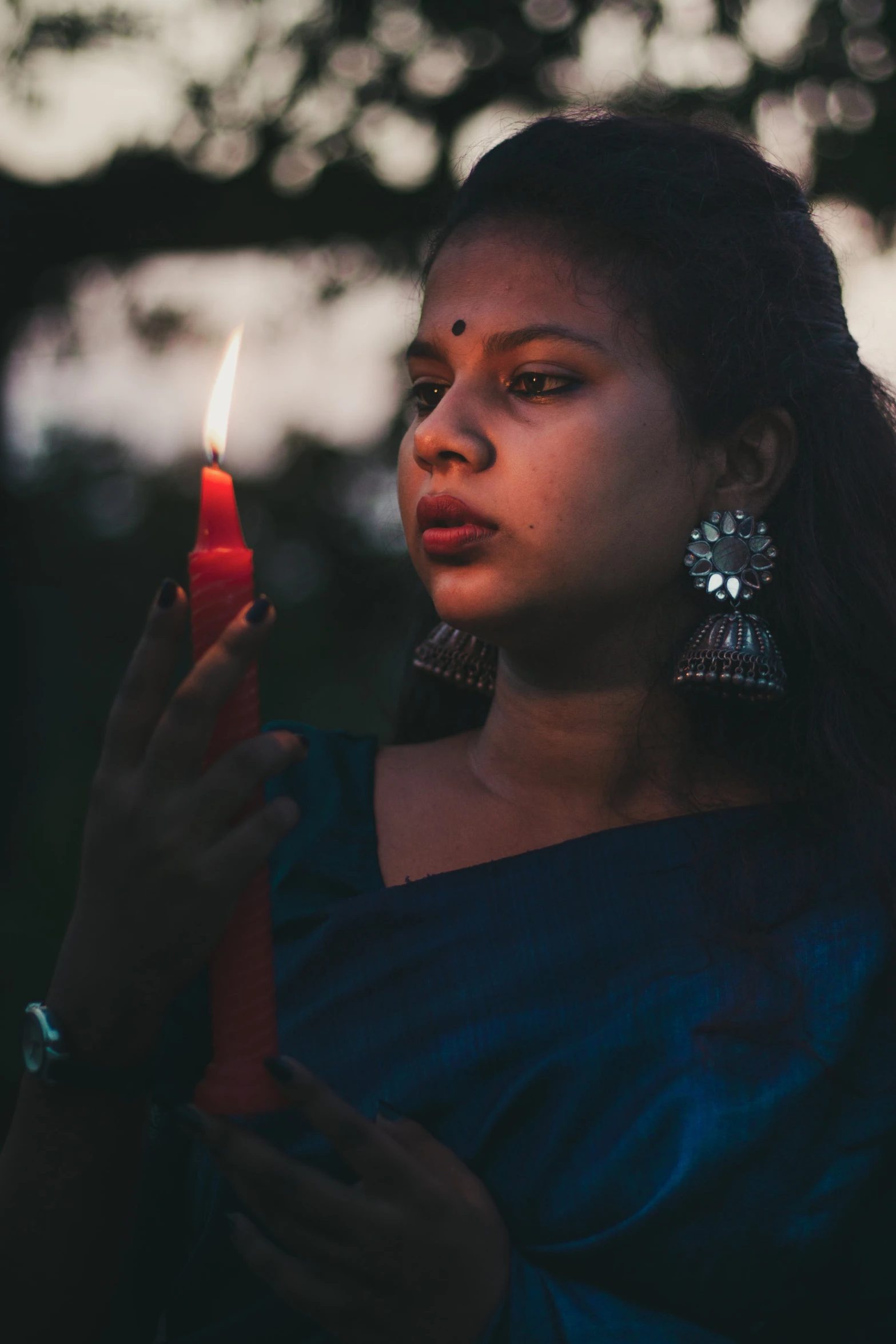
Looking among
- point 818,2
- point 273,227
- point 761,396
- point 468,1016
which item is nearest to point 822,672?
point 761,396

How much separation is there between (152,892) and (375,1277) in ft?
1.74

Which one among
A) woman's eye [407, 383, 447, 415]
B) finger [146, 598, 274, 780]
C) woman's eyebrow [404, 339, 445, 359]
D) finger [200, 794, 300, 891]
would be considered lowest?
finger [200, 794, 300, 891]

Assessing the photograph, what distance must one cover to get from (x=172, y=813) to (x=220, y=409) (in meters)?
0.44

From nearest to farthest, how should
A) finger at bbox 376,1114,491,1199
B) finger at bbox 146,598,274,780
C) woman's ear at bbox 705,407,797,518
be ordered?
finger at bbox 146,598,274,780
finger at bbox 376,1114,491,1199
woman's ear at bbox 705,407,797,518

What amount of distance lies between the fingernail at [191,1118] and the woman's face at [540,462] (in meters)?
0.84

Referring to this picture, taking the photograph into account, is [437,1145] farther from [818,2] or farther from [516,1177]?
[818,2]

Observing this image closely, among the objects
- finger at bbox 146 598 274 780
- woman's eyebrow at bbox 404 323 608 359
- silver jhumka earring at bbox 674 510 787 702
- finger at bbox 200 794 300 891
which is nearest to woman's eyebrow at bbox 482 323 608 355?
woman's eyebrow at bbox 404 323 608 359

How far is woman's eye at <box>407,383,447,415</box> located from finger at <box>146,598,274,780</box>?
0.94 meters

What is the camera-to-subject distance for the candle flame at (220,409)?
120cm

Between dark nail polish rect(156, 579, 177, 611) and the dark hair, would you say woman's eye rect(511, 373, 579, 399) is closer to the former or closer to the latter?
the dark hair

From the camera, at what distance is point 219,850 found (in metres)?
1.09

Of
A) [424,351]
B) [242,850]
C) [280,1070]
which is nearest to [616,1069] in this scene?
[280,1070]

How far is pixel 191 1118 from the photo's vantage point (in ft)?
3.81

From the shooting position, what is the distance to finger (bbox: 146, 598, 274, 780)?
1069 mm
